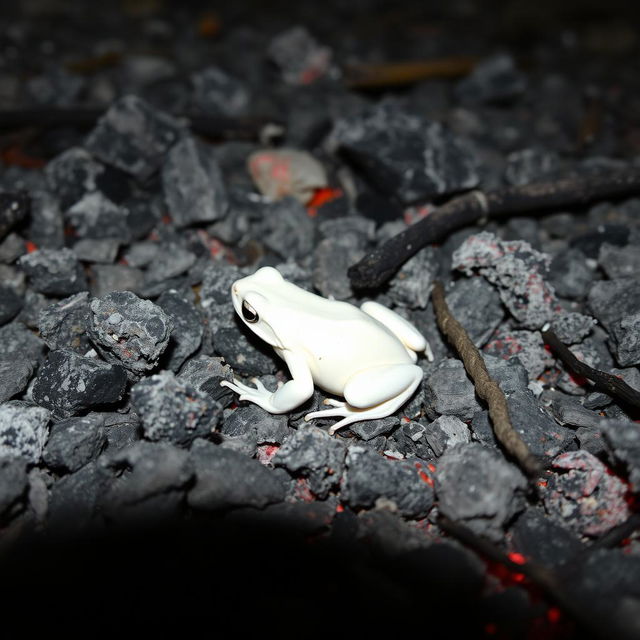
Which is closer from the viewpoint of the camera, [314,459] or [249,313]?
[314,459]

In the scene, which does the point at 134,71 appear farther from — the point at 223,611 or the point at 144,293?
the point at 223,611

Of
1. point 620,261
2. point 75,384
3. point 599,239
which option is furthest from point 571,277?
point 75,384

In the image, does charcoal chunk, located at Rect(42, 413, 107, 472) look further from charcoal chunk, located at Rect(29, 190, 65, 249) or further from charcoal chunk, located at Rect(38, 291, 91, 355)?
charcoal chunk, located at Rect(29, 190, 65, 249)

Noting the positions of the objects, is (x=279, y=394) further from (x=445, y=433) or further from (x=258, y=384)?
(x=445, y=433)

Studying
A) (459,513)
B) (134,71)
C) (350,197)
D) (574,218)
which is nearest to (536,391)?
(459,513)

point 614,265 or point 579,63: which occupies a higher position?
point 579,63

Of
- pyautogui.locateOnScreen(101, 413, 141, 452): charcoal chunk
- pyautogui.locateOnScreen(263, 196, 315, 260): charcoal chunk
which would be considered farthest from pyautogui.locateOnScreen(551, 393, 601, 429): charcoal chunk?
pyautogui.locateOnScreen(101, 413, 141, 452): charcoal chunk
